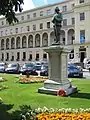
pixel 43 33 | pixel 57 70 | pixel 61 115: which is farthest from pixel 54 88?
pixel 43 33

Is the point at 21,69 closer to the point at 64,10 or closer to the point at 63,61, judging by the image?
the point at 63,61

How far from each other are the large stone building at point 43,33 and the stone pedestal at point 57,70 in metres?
44.9

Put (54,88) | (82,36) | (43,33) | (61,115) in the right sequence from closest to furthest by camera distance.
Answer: (61,115) < (54,88) < (82,36) < (43,33)

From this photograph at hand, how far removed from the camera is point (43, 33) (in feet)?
262

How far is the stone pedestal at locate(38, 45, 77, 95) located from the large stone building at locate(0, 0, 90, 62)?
147 ft

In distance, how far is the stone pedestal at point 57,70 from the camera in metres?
15.1

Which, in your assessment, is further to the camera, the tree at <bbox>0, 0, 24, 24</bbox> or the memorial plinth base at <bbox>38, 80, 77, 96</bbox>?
the memorial plinth base at <bbox>38, 80, 77, 96</bbox>

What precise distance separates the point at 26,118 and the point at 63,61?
679cm

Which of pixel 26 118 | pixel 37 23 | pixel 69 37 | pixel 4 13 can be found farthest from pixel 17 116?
pixel 37 23

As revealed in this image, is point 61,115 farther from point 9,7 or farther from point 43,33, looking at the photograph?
point 43,33

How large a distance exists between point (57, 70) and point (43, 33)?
65.1 metres

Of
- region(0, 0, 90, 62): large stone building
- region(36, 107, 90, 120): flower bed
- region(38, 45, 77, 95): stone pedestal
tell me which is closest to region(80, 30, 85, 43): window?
region(0, 0, 90, 62): large stone building

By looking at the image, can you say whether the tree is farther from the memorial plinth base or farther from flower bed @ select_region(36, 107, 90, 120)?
the memorial plinth base

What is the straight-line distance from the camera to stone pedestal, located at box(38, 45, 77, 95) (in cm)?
1513
